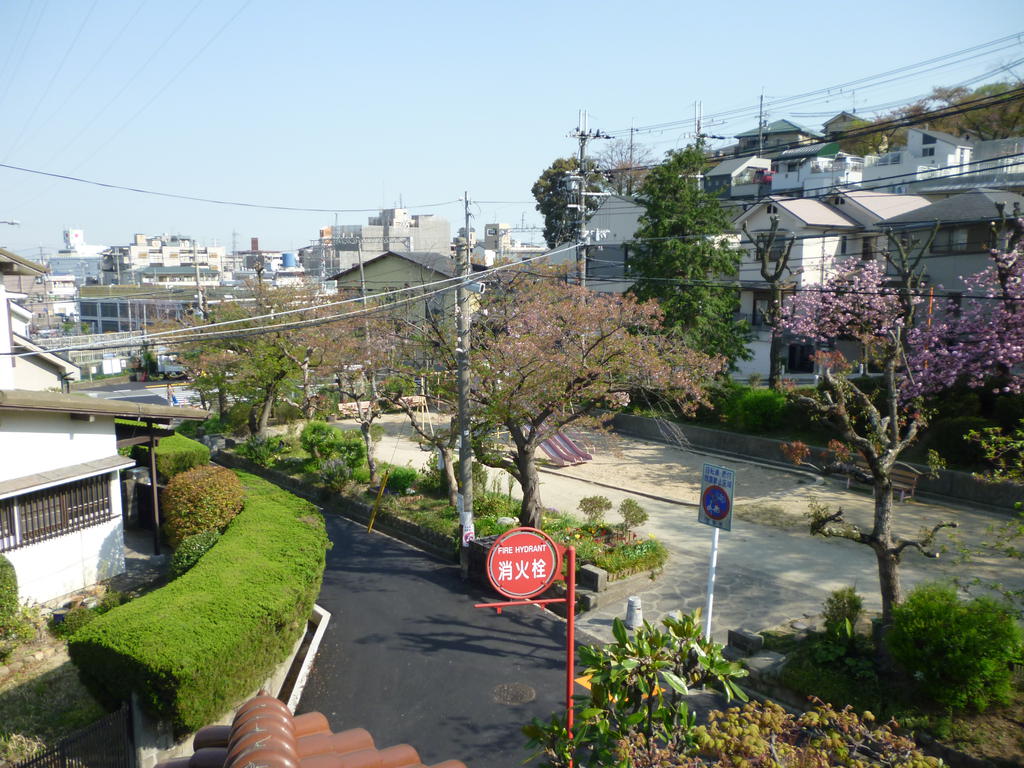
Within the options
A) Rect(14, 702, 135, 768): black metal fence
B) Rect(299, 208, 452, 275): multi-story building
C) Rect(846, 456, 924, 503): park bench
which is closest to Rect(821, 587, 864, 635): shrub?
Rect(846, 456, 924, 503): park bench

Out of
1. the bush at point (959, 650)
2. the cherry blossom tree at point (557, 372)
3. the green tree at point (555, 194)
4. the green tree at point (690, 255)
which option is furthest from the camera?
the green tree at point (555, 194)

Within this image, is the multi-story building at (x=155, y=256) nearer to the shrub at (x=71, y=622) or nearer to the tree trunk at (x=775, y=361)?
the tree trunk at (x=775, y=361)

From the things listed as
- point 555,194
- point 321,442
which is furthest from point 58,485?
point 555,194

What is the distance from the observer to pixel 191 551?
14125 mm

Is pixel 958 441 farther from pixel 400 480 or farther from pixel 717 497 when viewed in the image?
pixel 400 480

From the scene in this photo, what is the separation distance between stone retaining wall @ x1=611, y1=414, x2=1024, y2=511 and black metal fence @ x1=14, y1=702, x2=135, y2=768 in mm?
15110

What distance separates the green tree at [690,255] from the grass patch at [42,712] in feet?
75.8

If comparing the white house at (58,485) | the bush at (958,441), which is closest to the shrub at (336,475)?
the white house at (58,485)

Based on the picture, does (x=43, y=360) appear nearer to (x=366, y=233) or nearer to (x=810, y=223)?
(x=810, y=223)

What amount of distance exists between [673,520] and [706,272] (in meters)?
14.1

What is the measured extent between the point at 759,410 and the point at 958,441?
6.42m

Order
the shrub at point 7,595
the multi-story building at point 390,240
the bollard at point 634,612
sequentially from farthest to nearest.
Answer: the multi-story building at point 390,240 < the bollard at point 634,612 < the shrub at point 7,595

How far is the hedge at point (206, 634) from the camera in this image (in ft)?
28.7

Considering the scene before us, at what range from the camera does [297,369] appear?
2556cm
